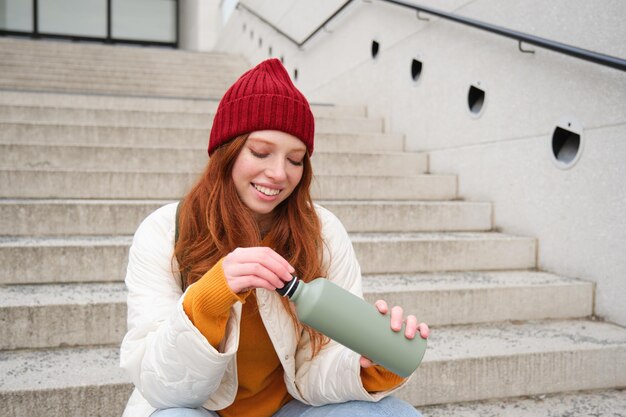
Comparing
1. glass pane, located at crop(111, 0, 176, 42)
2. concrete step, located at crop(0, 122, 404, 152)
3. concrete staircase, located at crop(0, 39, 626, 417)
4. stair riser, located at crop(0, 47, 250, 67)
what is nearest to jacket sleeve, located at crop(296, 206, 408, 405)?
concrete staircase, located at crop(0, 39, 626, 417)

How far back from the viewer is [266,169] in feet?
4.19

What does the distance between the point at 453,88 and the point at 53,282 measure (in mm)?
2756

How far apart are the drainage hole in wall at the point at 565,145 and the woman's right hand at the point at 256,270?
2189 mm

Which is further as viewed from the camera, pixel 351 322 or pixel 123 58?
pixel 123 58

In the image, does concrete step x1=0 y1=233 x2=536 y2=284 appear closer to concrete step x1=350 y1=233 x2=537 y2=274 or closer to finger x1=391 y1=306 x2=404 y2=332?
concrete step x1=350 y1=233 x2=537 y2=274

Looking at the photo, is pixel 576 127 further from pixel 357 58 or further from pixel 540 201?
pixel 357 58

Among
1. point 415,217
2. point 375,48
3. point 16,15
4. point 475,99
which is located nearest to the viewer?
point 415,217

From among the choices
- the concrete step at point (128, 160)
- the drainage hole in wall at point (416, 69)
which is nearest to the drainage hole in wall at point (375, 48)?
the drainage hole in wall at point (416, 69)

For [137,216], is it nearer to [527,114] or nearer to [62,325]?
[62,325]

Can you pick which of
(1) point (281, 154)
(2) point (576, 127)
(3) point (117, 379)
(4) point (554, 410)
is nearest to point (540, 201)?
(2) point (576, 127)

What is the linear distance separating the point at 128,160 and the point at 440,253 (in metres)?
1.96

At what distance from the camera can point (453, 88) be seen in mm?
3676

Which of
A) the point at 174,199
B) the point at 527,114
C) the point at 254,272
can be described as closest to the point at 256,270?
the point at 254,272

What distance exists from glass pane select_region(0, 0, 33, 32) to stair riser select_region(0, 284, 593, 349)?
12571 millimetres
